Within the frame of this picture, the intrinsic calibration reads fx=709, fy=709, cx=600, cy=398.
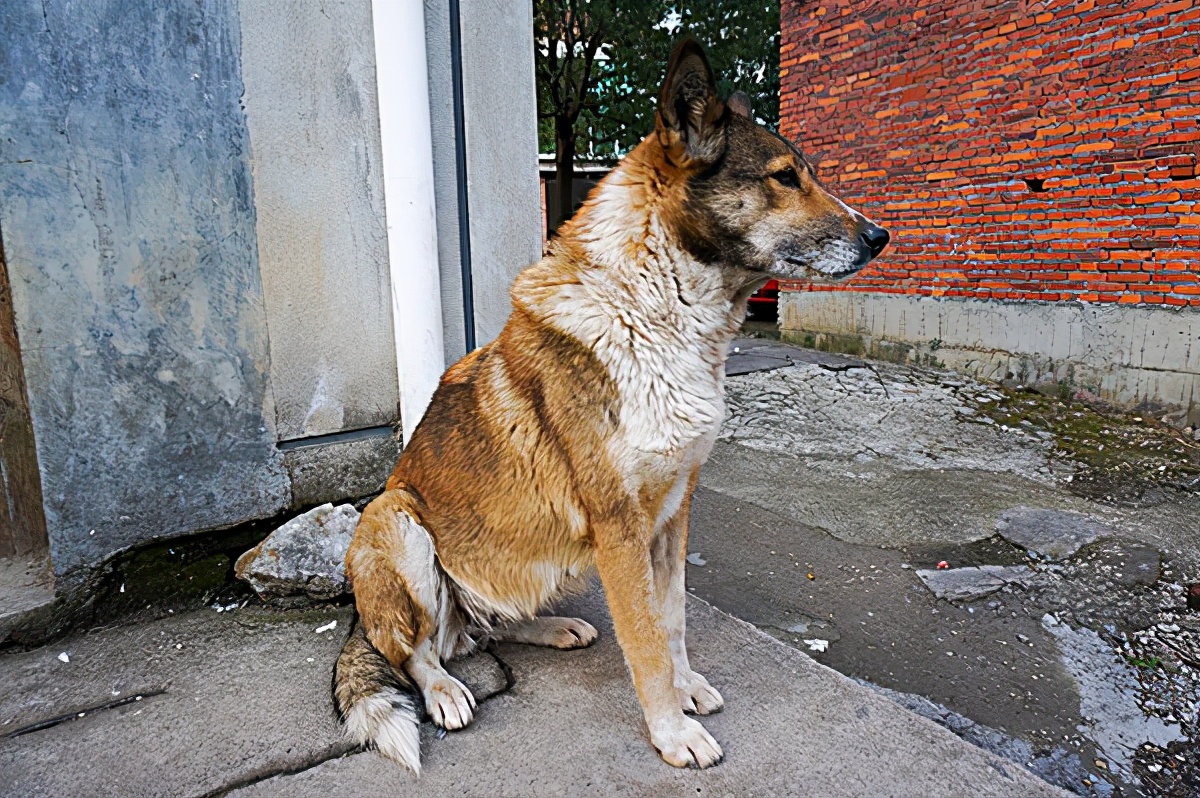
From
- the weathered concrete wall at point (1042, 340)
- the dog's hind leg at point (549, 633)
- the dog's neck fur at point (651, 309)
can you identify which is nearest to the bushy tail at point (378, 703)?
the dog's hind leg at point (549, 633)

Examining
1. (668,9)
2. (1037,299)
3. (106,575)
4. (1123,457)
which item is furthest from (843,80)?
(106,575)

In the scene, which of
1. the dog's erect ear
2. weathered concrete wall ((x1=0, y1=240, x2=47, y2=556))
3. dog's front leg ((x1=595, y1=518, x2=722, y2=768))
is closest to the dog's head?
the dog's erect ear

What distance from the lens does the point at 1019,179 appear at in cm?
735

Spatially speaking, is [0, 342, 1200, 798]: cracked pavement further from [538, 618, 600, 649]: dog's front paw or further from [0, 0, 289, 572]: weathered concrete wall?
[0, 0, 289, 572]: weathered concrete wall

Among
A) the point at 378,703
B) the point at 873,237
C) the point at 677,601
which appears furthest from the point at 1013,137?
the point at 378,703

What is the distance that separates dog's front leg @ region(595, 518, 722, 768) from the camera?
77.4 inches

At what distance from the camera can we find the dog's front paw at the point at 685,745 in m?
1.97

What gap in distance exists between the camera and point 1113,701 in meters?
2.66

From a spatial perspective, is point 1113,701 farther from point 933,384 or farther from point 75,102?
point 933,384

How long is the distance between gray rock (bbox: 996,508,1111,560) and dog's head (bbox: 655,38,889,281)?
282cm

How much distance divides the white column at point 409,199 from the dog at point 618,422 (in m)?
1.15

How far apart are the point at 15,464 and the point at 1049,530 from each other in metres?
5.28

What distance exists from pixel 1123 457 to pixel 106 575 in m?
6.56

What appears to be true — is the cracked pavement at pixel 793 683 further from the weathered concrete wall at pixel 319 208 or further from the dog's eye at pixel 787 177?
the dog's eye at pixel 787 177
